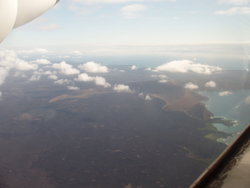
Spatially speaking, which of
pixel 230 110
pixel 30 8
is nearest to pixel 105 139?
pixel 230 110

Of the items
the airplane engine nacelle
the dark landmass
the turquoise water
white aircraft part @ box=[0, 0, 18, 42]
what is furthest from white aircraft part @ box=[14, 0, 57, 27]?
the turquoise water

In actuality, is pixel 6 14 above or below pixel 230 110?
above

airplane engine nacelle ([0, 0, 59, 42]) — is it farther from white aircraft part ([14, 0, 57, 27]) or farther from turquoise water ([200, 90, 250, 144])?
turquoise water ([200, 90, 250, 144])

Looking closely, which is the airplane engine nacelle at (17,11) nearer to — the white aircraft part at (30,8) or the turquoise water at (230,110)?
the white aircraft part at (30,8)

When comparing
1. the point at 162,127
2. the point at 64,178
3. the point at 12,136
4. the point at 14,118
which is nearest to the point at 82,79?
the point at 14,118

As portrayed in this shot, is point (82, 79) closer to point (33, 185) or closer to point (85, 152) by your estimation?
point (85, 152)

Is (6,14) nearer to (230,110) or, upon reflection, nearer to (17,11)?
(17,11)

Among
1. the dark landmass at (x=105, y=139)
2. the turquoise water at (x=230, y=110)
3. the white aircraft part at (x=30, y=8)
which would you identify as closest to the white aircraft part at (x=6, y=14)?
the white aircraft part at (x=30, y=8)
